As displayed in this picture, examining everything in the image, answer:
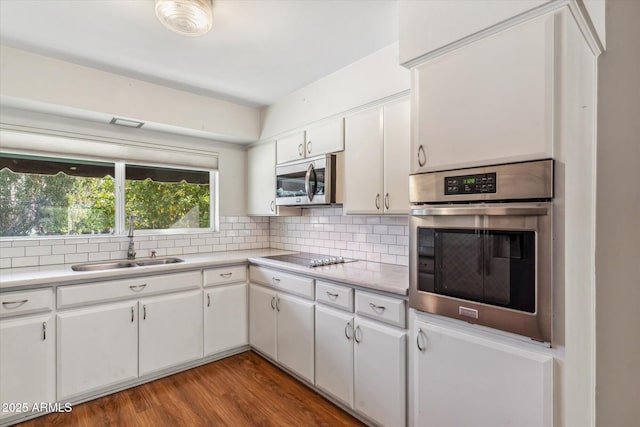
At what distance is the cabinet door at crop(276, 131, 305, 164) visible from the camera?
3.02m

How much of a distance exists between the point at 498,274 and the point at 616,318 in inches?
25.3

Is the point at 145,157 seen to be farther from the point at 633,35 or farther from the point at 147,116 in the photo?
the point at 633,35

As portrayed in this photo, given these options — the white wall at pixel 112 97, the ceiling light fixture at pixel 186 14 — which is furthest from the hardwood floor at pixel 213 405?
the ceiling light fixture at pixel 186 14

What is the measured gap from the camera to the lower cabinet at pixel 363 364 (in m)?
1.85

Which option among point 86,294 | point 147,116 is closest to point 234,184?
point 147,116

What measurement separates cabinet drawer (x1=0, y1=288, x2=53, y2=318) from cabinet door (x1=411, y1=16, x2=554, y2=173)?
2.46 m

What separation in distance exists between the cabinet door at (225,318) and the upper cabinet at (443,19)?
92.5 inches

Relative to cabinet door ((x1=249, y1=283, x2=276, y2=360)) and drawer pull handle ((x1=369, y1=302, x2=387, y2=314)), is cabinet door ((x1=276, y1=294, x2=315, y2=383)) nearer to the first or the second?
cabinet door ((x1=249, y1=283, x2=276, y2=360))

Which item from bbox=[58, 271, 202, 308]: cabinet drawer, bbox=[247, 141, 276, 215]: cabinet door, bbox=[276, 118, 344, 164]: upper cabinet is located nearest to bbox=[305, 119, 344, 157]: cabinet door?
bbox=[276, 118, 344, 164]: upper cabinet

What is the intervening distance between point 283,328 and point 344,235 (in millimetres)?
968

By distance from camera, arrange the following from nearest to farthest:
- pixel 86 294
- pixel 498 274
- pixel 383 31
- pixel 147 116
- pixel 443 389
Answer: pixel 498 274 < pixel 443 389 < pixel 383 31 < pixel 86 294 < pixel 147 116

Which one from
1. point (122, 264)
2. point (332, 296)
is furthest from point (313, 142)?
point (122, 264)

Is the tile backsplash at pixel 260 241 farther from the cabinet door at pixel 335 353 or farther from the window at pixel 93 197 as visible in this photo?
the cabinet door at pixel 335 353

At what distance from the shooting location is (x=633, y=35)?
1500 mm
